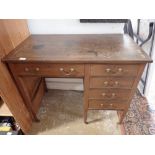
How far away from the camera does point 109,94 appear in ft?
3.82

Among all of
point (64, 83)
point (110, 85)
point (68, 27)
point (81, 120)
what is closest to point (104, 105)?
point (110, 85)

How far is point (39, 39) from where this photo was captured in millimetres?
1299

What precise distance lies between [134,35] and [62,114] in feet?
3.99

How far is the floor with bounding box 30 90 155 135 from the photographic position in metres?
1.38

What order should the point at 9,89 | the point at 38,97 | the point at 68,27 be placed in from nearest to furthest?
the point at 9,89 < the point at 68,27 < the point at 38,97

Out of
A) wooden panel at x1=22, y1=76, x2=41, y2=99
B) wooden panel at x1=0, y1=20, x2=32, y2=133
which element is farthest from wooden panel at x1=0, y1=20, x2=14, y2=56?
wooden panel at x1=22, y1=76, x2=41, y2=99

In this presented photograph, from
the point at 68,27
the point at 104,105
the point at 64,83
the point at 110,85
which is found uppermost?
the point at 68,27

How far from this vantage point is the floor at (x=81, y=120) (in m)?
1.38

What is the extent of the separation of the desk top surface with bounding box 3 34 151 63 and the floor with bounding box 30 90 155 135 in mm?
743

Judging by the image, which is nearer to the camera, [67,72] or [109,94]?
[67,72]

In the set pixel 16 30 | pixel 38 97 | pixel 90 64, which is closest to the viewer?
pixel 90 64

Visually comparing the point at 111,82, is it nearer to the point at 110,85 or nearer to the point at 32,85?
the point at 110,85

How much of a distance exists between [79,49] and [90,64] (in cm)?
20
